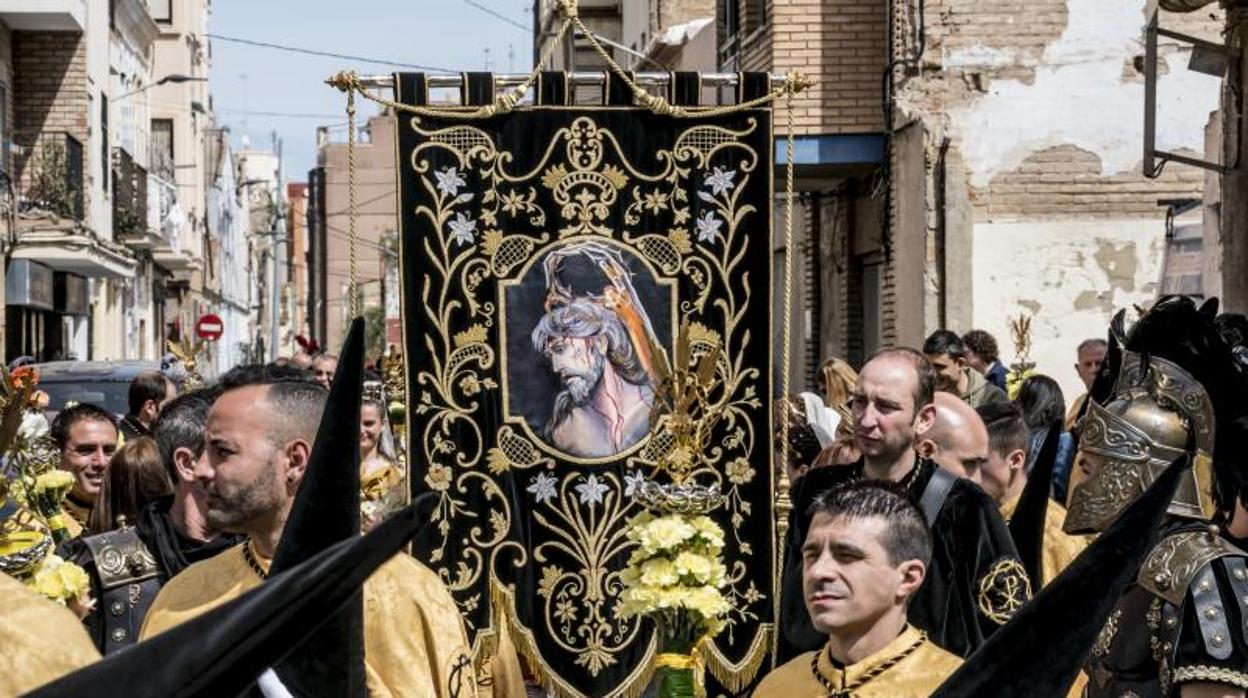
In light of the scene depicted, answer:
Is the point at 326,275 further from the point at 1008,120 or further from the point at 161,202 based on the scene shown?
the point at 1008,120

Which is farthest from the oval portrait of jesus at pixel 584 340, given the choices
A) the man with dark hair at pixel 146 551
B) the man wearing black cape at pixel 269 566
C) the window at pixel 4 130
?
the window at pixel 4 130

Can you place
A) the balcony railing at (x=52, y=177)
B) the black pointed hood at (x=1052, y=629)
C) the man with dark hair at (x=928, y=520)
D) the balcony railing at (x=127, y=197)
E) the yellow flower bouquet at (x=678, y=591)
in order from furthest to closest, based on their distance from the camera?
the balcony railing at (x=127, y=197), the balcony railing at (x=52, y=177), the man with dark hair at (x=928, y=520), the yellow flower bouquet at (x=678, y=591), the black pointed hood at (x=1052, y=629)

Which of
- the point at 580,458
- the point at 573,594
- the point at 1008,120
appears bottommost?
the point at 573,594

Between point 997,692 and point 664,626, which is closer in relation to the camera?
point 997,692

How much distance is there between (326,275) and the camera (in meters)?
89.1

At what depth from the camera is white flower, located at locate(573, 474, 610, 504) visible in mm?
8617

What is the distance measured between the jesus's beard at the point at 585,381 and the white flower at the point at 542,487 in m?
0.31

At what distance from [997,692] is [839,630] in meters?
1.83

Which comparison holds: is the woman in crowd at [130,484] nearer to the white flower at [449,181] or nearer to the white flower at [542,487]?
the white flower at [542,487]

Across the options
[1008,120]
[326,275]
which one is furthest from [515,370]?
[326,275]

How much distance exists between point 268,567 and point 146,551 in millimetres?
1256

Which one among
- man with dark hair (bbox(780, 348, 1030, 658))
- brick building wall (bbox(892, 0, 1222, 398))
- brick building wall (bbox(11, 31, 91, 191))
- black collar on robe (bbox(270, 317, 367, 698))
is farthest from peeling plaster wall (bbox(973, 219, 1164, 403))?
brick building wall (bbox(11, 31, 91, 191))

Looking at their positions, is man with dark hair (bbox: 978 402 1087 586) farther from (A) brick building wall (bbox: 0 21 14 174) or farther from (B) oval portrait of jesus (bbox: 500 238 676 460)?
(A) brick building wall (bbox: 0 21 14 174)

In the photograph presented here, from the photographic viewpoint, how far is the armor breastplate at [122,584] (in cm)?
590
